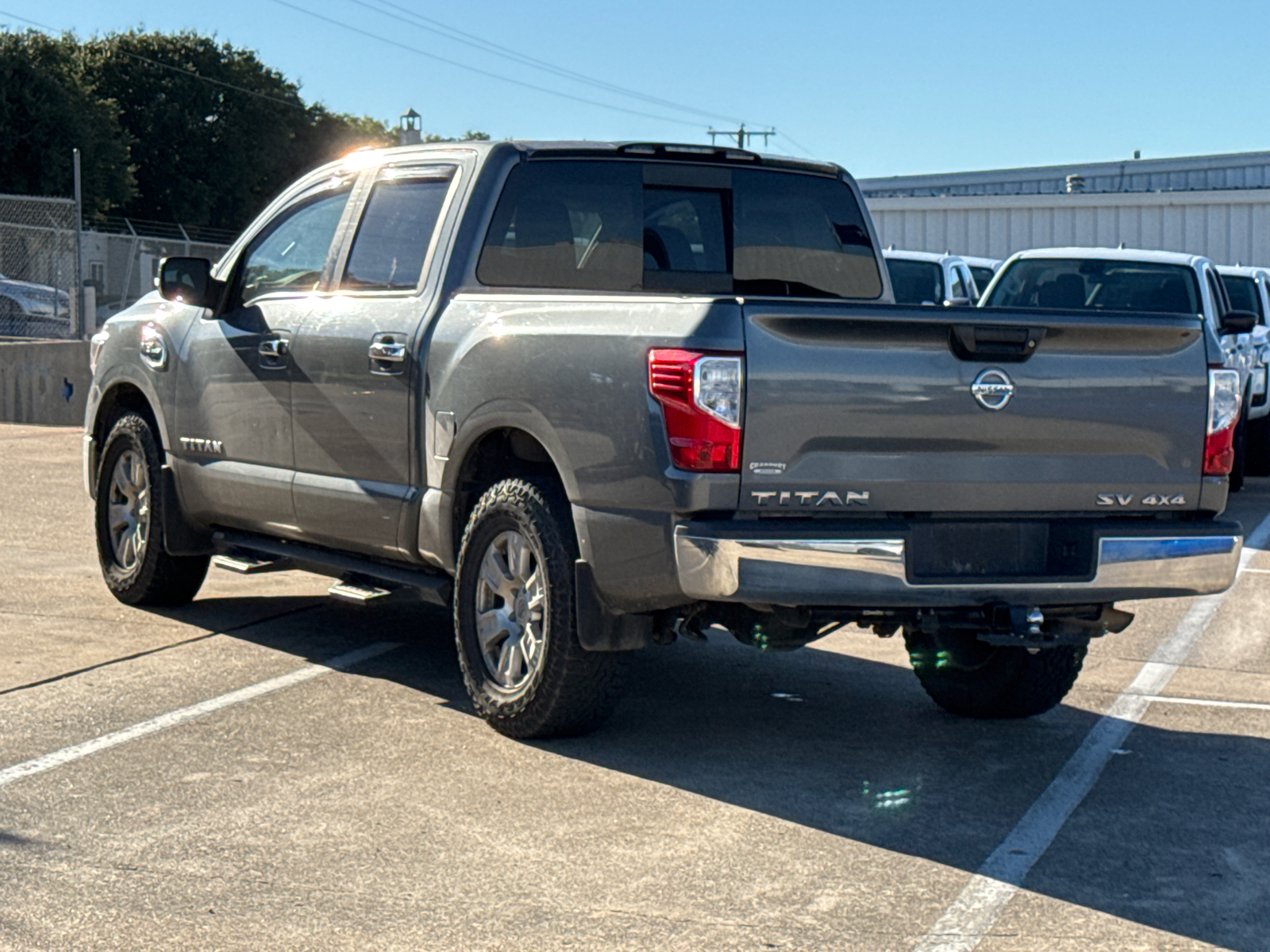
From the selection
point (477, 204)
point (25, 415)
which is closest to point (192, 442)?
point (477, 204)

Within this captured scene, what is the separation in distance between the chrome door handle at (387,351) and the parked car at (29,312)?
18413 millimetres

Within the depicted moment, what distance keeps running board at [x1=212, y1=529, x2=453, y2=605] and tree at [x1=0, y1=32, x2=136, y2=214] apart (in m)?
50.8

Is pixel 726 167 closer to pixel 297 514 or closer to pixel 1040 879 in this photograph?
pixel 297 514

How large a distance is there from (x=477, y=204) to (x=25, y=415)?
16.5 meters

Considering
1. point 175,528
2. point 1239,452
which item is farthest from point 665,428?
point 1239,452

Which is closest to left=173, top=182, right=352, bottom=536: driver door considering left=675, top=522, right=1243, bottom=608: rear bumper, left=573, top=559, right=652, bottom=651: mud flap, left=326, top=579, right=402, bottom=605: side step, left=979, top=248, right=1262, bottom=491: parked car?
left=326, top=579, right=402, bottom=605: side step

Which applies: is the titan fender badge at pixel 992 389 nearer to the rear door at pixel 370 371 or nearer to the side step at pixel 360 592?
the rear door at pixel 370 371

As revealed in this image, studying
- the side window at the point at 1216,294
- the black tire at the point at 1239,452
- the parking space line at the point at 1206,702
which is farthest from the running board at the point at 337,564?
the side window at the point at 1216,294

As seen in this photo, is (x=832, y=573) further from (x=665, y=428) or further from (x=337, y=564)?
(x=337, y=564)

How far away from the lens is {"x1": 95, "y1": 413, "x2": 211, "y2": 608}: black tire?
7785 mm

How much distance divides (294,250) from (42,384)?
15.1 meters

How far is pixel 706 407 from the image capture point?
497cm

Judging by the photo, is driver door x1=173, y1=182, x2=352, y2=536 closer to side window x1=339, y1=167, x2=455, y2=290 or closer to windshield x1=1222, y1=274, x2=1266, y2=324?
side window x1=339, y1=167, x2=455, y2=290

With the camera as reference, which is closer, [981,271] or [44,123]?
[981,271]
